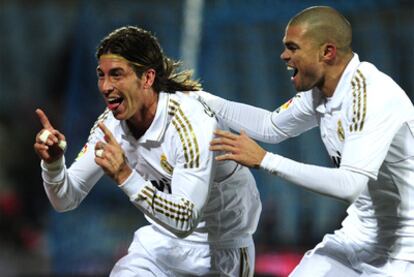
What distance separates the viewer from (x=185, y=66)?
712 centimetres

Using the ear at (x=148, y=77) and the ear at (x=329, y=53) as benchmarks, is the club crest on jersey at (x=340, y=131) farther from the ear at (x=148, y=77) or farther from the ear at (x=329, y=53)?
the ear at (x=148, y=77)

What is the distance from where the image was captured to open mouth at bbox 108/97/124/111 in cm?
412

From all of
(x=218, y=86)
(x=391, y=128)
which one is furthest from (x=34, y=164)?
(x=391, y=128)

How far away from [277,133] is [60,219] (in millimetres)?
3307

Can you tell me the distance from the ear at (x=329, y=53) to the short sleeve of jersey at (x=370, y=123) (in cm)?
14

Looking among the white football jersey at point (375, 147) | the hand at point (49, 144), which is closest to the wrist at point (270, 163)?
the white football jersey at point (375, 147)

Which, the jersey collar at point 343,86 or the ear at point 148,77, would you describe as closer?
the jersey collar at point 343,86

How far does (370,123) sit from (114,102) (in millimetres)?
994

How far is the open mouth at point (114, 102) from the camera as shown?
4121 mm

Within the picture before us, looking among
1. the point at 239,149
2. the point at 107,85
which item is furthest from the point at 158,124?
the point at 239,149

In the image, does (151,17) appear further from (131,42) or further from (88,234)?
(131,42)

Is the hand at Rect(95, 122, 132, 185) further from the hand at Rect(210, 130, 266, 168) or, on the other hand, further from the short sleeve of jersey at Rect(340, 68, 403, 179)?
the short sleeve of jersey at Rect(340, 68, 403, 179)

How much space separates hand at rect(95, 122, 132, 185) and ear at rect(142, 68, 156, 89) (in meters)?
0.32

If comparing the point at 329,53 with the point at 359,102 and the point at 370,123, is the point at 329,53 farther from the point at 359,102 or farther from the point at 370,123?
the point at 370,123
